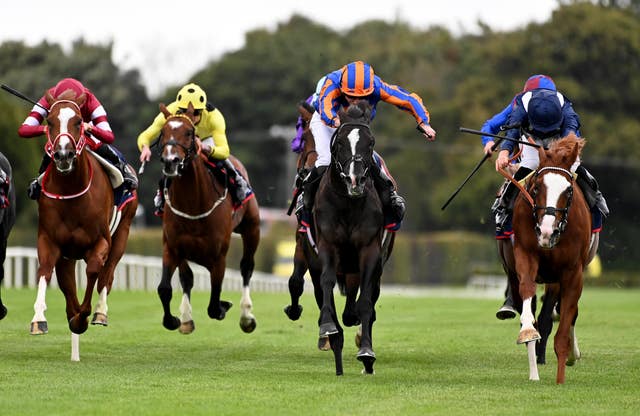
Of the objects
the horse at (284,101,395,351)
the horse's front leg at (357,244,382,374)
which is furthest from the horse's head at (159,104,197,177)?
the horse's front leg at (357,244,382,374)

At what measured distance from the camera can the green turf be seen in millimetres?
9883

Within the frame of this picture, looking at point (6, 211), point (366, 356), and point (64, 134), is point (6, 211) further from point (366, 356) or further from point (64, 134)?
point (366, 356)

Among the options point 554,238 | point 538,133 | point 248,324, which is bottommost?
point 248,324

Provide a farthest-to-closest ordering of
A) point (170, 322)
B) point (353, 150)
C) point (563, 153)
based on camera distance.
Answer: point (170, 322) → point (353, 150) → point (563, 153)

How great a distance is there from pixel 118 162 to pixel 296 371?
Answer: 10.4 ft

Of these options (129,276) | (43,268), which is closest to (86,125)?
(43,268)

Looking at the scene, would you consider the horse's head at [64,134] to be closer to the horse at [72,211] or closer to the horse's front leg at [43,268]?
the horse at [72,211]

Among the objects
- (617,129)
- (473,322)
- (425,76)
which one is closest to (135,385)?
(473,322)

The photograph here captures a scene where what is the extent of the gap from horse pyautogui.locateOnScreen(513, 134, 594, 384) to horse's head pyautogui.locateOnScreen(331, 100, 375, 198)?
140 centimetres

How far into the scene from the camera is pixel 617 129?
2037 inches

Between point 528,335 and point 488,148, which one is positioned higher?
point 488,148

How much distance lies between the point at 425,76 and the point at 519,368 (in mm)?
51009

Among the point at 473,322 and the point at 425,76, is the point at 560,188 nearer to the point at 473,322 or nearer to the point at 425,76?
the point at 473,322

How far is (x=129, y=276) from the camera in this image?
3092 centimetres
